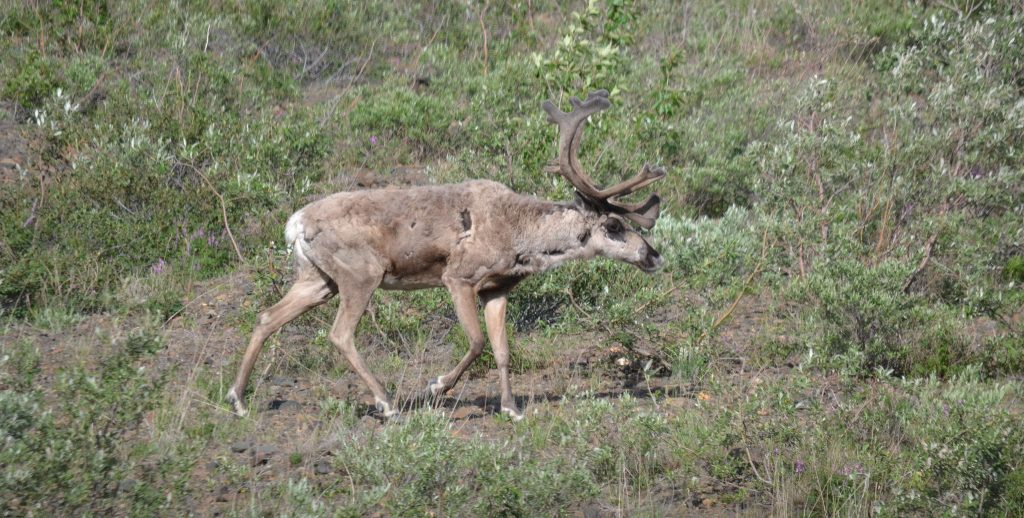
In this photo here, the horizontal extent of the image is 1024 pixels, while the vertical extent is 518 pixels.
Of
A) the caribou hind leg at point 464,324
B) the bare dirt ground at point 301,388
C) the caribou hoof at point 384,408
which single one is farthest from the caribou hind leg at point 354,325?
the caribou hind leg at point 464,324

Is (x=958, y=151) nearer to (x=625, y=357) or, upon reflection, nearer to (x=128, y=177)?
(x=625, y=357)

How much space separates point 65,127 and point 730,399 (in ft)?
26.9

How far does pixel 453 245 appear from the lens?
9031 mm

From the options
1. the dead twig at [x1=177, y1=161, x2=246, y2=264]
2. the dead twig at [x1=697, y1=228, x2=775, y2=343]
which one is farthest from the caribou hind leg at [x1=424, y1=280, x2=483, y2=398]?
the dead twig at [x1=177, y1=161, x2=246, y2=264]

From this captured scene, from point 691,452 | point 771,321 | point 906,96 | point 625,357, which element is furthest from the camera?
point 906,96

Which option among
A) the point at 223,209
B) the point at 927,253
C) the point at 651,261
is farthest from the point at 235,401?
the point at 927,253

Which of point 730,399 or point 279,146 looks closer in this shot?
point 730,399

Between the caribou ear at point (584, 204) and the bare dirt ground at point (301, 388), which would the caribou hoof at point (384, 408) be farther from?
the caribou ear at point (584, 204)

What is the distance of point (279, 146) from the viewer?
12.9m

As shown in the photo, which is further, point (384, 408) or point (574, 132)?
point (574, 132)

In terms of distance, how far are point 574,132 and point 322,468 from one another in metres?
3.55

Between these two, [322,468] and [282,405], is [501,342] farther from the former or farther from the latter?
[322,468]

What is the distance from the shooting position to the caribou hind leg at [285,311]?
869 cm

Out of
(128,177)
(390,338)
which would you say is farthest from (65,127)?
(390,338)
